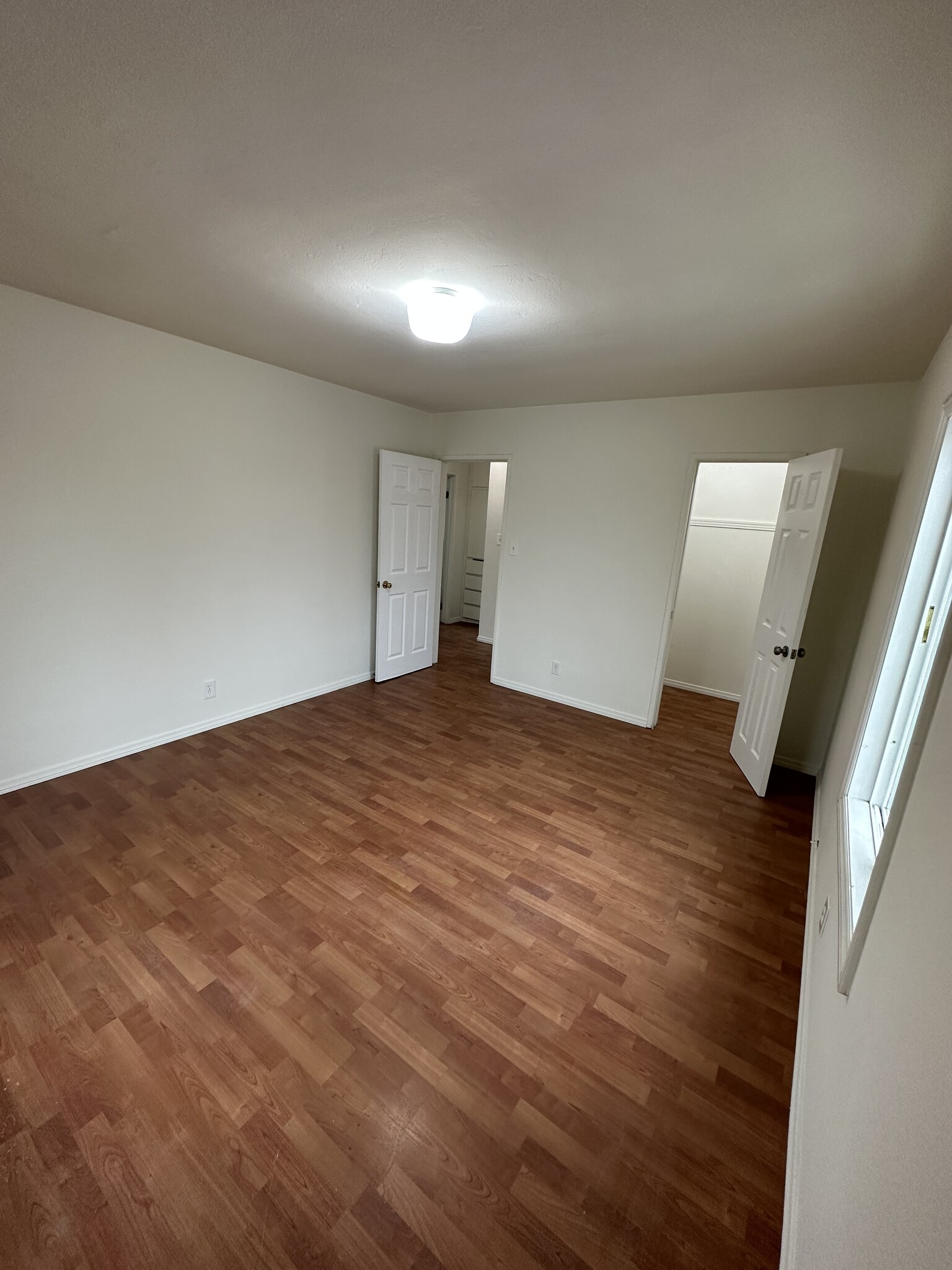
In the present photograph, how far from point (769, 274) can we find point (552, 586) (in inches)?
103

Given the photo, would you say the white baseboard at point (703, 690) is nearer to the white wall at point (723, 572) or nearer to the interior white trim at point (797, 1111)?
the white wall at point (723, 572)

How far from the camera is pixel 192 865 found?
7.00 feet

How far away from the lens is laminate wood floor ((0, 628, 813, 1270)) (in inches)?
44.1

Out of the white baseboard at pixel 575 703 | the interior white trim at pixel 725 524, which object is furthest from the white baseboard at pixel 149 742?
the interior white trim at pixel 725 524

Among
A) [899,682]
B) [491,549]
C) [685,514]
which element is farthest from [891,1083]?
[491,549]

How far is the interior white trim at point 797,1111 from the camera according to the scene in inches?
43.1

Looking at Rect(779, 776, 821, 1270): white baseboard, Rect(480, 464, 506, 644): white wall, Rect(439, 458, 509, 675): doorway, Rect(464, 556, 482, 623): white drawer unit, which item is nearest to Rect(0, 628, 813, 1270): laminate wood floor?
Rect(779, 776, 821, 1270): white baseboard

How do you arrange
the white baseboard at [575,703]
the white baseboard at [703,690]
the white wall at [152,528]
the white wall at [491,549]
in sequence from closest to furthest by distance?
1. the white wall at [152,528]
2. the white baseboard at [575,703]
3. the white baseboard at [703,690]
4. the white wall at [491,549]

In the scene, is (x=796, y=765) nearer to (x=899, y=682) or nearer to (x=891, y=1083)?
(x=899, y=682)

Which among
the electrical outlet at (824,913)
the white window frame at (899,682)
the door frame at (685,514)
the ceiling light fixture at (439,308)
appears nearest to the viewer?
the white window frame at (899,682)

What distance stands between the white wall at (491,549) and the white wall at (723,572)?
84.4 inches

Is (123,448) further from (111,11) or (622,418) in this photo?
(622,418)

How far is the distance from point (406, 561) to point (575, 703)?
1.93m

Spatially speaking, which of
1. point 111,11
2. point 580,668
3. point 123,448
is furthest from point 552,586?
point 111,11
